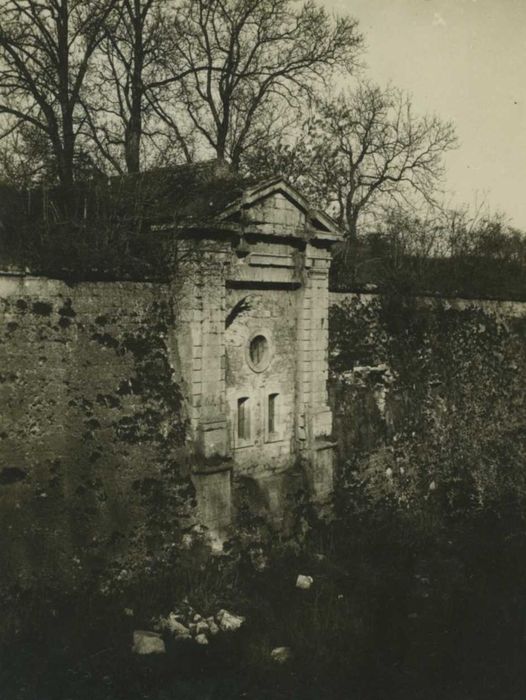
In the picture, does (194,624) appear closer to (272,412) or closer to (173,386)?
(173,386)

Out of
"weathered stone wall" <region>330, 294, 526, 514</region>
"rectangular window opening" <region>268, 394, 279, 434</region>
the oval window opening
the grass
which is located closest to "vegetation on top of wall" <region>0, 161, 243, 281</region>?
the oval window opening

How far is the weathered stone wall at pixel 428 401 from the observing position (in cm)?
1342

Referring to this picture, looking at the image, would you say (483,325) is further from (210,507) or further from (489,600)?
(210,507)

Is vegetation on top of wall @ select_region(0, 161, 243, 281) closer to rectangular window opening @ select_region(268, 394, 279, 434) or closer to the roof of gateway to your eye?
the roof of gateway

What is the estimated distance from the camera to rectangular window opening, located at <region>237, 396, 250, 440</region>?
1159 cm

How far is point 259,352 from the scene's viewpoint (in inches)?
469

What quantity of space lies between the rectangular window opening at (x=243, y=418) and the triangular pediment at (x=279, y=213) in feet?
9.22

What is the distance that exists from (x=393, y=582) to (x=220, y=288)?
203 inches

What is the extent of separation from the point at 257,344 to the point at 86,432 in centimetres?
366

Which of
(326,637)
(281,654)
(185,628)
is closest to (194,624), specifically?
(185,628)

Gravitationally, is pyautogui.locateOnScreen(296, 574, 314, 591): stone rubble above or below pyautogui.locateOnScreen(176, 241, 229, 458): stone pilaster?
below

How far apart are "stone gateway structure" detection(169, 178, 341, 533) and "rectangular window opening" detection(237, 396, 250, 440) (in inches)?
0.7

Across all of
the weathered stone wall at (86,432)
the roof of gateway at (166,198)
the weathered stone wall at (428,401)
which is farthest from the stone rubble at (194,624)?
the roof of gateway at (166,198)

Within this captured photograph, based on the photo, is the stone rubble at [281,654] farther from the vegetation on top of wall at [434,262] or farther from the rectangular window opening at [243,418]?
the vegetation on top of wall at [434,262]
